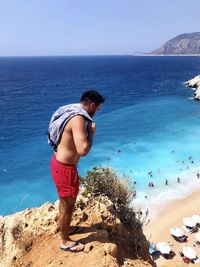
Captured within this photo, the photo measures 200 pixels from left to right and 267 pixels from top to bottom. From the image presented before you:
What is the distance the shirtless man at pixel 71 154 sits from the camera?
4633 mm

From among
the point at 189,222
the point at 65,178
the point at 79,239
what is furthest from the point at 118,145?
the point at 65,178

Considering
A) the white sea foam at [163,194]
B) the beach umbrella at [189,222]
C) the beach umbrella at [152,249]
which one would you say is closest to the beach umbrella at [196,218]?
the beach umbrella at [189,222]

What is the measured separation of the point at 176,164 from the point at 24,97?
178 ft

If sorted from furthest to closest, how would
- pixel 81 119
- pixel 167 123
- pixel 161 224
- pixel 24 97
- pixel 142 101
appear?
pixel 24 97
pixel 142 101
pixel 167 123
pixel 161 224
pixel 81 119

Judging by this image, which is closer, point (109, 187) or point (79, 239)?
point (79, 239)

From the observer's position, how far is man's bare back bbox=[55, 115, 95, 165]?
15.0 ft

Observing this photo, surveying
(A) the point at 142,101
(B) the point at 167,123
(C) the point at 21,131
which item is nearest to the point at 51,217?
(C) the point at 21,131

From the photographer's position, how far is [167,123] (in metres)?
53.6

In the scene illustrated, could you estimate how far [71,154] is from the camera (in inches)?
199

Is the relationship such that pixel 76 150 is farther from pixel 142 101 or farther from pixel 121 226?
pixel 142 101

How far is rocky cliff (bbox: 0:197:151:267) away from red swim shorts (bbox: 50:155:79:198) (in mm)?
1164

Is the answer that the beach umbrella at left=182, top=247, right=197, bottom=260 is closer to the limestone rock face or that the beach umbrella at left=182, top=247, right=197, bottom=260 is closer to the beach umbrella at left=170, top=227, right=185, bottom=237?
the beach umbrella at left=170, top=227, right=185, bottom=237

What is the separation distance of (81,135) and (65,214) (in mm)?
1775

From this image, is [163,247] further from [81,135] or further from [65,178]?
[81,135]
